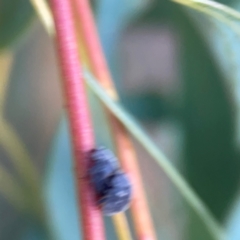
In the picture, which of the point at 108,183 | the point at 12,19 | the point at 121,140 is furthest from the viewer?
the point at 12,19

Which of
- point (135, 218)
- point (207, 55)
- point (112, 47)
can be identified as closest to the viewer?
point (135, 218)

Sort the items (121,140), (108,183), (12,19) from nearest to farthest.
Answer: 1. (108,183)
2. (121,140)
3. (12,19)

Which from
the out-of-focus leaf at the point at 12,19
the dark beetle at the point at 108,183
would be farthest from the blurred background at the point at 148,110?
the dark beetle at the point at 108,183

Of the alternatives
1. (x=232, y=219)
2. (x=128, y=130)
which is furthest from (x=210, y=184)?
(x=128, y=130)

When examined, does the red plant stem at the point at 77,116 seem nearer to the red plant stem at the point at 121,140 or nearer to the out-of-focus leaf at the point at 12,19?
the red plant stem at the point at 121,140

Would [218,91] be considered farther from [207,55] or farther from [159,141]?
[159,141]

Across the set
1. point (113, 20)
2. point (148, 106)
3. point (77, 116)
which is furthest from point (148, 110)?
point (77, 116)

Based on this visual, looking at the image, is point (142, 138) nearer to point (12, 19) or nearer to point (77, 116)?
point (77, 116)

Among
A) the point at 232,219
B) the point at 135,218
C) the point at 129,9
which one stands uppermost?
the point at 129,9
